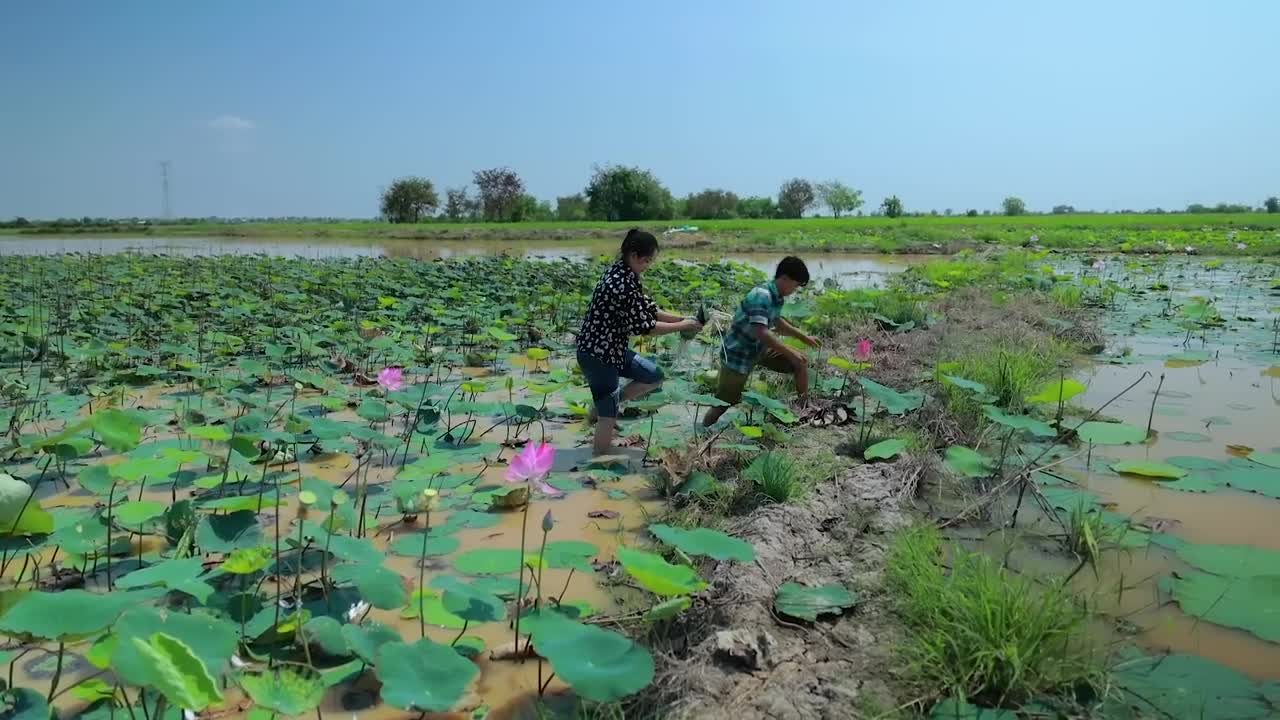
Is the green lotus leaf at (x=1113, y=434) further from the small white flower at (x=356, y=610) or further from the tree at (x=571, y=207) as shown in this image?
the tree at (x=571, y=207)

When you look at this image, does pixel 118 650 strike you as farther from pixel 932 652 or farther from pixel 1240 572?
pixel 1240 572

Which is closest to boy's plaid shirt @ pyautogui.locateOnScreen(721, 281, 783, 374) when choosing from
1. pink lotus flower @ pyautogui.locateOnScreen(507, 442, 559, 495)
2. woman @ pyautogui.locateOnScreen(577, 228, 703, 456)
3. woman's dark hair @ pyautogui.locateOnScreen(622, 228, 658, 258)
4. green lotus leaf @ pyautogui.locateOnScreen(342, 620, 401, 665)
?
woman @ pyautogui.locateOnScreen(577, 228, 703, 456)

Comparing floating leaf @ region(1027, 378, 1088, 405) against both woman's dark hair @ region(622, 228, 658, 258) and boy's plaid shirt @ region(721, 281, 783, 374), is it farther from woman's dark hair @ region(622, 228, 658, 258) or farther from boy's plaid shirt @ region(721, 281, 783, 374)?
woman's dark hair @ region(622, 228, 658, 258)

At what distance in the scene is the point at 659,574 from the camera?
1.86m

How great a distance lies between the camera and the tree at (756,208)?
58.5 metres

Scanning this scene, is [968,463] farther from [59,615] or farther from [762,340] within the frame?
[59,615]

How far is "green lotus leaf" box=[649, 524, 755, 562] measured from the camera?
2.05 m

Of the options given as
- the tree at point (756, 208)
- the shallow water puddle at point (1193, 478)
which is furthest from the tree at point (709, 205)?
the shallow water puddle at point (1193, 478)

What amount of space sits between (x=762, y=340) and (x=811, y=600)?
2142 millimetres

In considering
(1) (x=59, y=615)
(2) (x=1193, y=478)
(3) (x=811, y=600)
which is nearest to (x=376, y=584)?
(1) (x=59, y=615)

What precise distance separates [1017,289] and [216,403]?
31.9 ft

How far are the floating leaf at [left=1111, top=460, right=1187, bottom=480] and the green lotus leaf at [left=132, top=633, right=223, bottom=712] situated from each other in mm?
3518

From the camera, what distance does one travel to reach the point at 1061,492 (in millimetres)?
3148

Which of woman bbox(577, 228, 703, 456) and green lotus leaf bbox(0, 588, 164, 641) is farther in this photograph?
woman bbox(577, 228, 703, 456)
